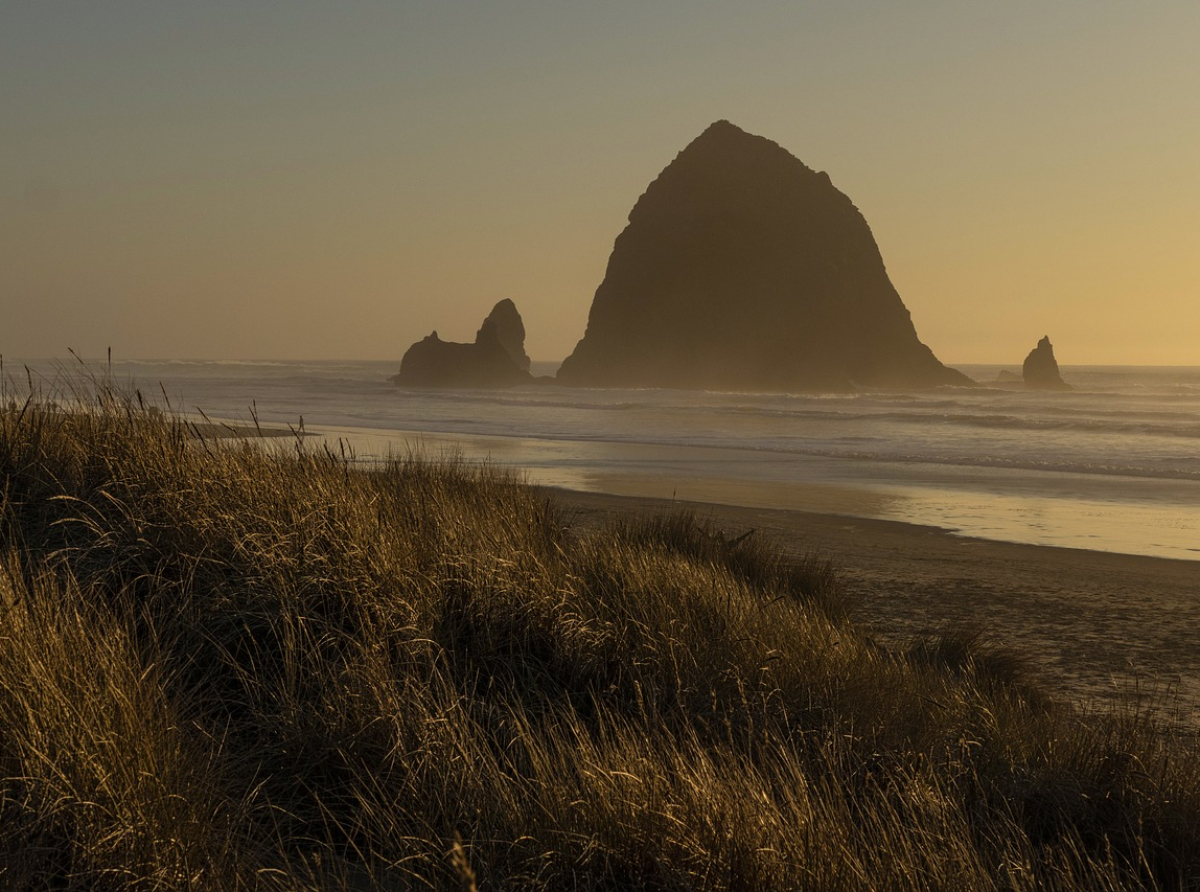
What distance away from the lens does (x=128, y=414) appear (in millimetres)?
6586

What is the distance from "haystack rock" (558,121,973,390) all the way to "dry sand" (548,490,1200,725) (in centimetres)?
9699

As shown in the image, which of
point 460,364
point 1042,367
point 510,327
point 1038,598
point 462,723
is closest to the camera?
point 462,723

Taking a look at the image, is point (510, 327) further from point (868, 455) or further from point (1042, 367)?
point (868, 455)

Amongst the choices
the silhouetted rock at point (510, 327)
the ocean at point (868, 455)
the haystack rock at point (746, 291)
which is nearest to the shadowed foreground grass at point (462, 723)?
the ocean at point (868, 455)

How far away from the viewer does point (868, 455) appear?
25875mm

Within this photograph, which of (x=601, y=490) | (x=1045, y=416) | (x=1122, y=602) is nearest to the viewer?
(x=1122, y=602)

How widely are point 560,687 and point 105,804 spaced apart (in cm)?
203

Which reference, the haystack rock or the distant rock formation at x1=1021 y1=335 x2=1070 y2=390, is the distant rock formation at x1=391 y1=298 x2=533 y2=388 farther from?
the distant rock formation at x1=1021 y1=335 x2=1070 y2=390

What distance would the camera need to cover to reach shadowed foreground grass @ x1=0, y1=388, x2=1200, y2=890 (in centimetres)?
281

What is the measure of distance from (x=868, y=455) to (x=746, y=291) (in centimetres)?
9624

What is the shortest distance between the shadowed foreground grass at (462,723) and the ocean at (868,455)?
1.03m

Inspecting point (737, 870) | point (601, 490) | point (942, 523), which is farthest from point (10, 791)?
point (601, 490)

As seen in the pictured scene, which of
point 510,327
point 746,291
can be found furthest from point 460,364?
point 510,327

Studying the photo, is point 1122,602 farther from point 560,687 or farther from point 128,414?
point 128,414
